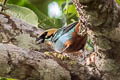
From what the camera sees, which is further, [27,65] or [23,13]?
[23,13]

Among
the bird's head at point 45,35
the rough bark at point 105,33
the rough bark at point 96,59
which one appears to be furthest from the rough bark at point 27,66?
the bird's head at point 45,35

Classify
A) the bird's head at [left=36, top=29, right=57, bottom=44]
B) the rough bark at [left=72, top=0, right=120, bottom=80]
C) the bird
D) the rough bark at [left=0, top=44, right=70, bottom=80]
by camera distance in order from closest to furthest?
the rough bark at [left=72, top=0, right=120, bottom=80] → the rough bark at [left=0, top=44, right=70, bottom=80] → the bird → the bird's head at [left=36, top=29, right=57, bottom=44]

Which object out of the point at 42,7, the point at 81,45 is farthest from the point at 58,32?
the point at 42,7

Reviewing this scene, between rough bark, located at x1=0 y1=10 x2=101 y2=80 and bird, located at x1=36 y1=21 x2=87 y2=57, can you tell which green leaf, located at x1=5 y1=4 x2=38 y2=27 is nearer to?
bird, located at x1=36 y1=21 x2=87 y2=57

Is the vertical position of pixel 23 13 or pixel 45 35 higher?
pixel 23 13

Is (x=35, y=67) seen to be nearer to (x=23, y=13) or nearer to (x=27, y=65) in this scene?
(x=27, y=65)

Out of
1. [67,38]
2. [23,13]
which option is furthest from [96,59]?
[23,13]

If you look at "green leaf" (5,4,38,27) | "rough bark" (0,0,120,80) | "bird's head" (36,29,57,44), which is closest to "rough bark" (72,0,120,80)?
"rough bark" (0,0,120,80)
